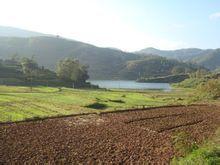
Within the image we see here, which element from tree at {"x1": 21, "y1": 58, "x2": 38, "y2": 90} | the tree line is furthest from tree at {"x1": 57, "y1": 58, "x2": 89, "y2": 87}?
tree at {"x1": 21, "y1": 58, "x2": 38, "y2": 90}

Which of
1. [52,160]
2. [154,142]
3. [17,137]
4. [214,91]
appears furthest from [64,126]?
[214,91]

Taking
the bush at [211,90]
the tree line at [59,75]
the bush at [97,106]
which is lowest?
the bush at [97,106]

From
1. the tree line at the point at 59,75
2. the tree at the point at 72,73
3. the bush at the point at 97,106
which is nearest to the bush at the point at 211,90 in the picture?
the bush at the point at 97,106

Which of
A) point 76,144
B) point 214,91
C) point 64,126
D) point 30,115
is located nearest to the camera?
point 76,144

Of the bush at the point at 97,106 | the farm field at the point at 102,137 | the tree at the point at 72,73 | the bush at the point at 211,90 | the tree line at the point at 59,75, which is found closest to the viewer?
the farm field at the point at 102,137

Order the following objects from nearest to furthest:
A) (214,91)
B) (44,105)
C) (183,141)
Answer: (183,141) < (44,105) < (214,91)

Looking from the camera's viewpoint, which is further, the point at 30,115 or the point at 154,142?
the point at 30,115

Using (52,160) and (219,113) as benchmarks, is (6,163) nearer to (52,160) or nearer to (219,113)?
(52,160)

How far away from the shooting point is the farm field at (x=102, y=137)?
25812 mm

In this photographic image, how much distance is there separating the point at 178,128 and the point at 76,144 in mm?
14461

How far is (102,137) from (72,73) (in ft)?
338

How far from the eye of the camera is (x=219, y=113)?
5378 cm

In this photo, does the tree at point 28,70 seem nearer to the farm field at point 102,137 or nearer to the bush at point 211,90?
the bush at point 211,90

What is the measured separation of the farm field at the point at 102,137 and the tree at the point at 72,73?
84375 millimetres
